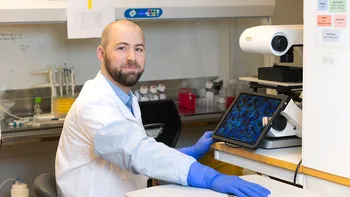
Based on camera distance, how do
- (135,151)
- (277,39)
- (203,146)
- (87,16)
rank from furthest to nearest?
(87,16)
(203,146)
(277,39)
(135,151)

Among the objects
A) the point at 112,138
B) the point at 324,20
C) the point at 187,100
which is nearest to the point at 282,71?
the point at 324,20

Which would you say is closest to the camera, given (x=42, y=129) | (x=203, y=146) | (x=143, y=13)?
(x=203, y=146)

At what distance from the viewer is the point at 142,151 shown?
223 cm

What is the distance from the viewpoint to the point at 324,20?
2.15 meters

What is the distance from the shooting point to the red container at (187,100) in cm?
422

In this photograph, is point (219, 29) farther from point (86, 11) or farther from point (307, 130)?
point (307, 130)

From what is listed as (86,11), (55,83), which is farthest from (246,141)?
(55,83)

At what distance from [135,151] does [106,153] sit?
12 cm

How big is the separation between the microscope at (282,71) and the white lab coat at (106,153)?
0.41 m

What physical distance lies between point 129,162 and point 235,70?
8.18 ft

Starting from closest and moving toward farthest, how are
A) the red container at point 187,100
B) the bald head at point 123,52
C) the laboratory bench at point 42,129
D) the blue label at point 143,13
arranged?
the bald head at point 123,52
the laboratory bench at point 42,129
the blue label at point 143,13
the red container at point 187,100

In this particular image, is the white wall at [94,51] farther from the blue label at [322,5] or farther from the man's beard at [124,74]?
the blue label at [322,5]

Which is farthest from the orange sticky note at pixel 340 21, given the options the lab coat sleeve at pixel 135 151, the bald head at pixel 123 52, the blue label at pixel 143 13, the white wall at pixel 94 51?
the white wall at pixel 94 51

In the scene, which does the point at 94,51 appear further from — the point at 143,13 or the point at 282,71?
the point at 282,71
